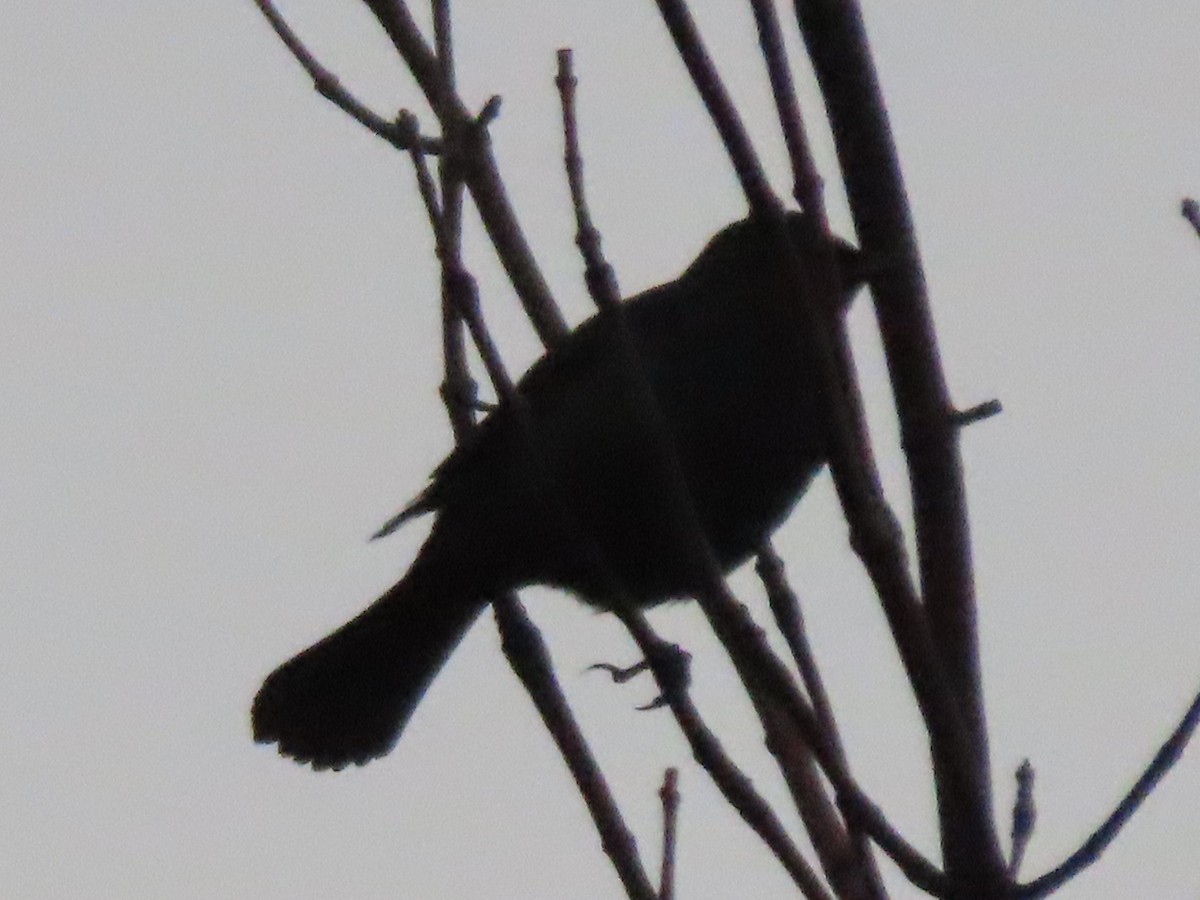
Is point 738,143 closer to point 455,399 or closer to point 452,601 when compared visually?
point 455,399

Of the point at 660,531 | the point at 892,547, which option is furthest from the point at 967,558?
the point at 660,531

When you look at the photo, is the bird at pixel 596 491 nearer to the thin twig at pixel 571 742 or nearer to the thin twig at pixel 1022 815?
the thin twig at pixel 571 742

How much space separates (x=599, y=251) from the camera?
1.73 meters

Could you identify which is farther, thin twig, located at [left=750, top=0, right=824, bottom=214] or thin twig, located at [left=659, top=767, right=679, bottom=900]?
thin twig, located at [left=659, top=767, right=679, bottom=900]

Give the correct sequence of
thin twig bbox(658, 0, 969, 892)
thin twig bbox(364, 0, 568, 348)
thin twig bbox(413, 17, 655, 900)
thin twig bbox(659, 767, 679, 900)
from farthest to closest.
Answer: thin twig bbox(364, 0, 568, 348)
thin twig bbox(659, 767, 679, 900)
thin twig bbox(413, 17, 655, 900)
thin twig bbox(658, 0, 969, 892)

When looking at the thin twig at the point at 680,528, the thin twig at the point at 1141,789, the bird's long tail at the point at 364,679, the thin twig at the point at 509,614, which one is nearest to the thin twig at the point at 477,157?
the thin twig at the point at 509,614

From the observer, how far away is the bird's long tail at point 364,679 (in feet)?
13.7

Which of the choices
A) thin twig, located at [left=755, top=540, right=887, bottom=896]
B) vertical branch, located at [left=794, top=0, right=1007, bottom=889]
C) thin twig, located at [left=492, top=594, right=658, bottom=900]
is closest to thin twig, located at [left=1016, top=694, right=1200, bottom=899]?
vertical branch, located at [left=794, top=0, right=1007, bottom=889]

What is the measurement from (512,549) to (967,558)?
6.79ft

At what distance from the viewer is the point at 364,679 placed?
435 cm

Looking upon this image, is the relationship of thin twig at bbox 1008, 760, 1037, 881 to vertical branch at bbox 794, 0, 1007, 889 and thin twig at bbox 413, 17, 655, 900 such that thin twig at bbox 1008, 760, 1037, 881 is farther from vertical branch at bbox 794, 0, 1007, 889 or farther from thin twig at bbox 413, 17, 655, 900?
thin twig at bbox 413, 17, 655, 900

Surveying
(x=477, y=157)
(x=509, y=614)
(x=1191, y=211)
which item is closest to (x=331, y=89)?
(x=477, y=157)

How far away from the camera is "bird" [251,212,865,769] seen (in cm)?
363

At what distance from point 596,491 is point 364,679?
101 cm
